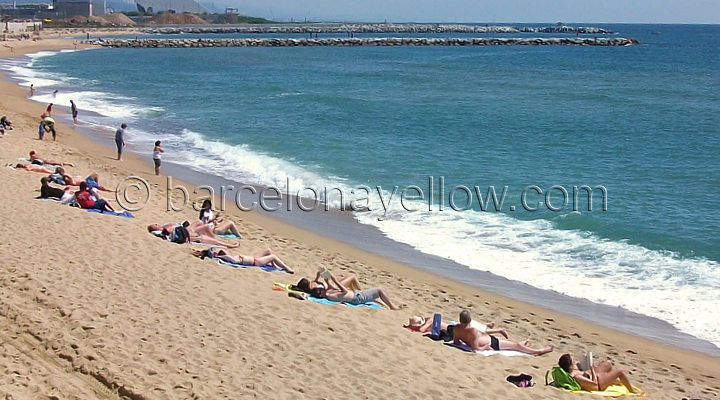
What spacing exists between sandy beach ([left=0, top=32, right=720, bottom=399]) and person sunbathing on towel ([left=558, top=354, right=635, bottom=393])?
0.29 meters

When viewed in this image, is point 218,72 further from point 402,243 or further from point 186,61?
point 402,243

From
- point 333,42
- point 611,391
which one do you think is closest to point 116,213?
point 611,391

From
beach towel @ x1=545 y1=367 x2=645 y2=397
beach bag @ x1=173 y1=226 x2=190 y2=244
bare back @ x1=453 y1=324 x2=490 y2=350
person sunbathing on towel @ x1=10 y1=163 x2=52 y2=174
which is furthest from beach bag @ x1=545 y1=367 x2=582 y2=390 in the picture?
person sunbathing on towel @ x1=10 y1=163 x2=52 y2=174

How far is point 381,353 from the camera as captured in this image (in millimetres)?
7934

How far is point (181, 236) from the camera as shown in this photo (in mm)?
11516

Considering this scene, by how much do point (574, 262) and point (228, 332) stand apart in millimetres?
6958

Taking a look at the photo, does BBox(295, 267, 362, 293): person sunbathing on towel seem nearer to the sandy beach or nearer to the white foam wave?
the sandy beach

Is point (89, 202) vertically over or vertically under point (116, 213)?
over

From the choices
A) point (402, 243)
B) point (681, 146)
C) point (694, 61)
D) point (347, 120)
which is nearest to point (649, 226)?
point (402, 243)

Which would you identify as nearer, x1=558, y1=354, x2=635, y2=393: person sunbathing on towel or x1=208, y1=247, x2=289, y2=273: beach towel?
x1=558, y1=354, x2=635, y2=393: person sunbathing on towel

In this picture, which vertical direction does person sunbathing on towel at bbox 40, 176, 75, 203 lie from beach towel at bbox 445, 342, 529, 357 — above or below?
above

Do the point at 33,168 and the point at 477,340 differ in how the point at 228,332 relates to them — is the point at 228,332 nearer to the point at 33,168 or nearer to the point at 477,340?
the point at 477,340

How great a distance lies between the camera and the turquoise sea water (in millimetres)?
12859

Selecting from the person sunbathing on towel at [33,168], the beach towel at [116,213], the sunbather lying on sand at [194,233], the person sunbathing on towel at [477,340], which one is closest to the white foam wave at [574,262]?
the person sunbathing on towel at [477,340]
